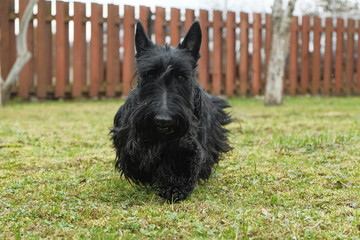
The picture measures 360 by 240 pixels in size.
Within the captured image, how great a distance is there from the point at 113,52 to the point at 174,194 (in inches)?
278

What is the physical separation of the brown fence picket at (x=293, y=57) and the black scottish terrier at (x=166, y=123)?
8333mm

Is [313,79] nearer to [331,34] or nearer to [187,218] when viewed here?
[331,34]

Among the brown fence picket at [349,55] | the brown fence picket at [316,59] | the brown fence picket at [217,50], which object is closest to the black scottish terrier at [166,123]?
the brown fence picket at [217,50]

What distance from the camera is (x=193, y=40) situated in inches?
117

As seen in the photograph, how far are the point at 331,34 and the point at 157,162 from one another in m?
10.0

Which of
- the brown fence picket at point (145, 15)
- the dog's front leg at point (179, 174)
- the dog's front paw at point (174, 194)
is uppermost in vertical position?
the brown fence picket at point (145, 15)

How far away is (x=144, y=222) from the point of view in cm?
234

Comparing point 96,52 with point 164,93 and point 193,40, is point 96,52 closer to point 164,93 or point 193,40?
point 193,40

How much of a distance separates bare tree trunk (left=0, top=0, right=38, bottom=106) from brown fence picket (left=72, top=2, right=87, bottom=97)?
1.30 m

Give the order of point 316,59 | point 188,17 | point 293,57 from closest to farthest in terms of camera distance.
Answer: point 188,17 → point 293,57 → point 316,59

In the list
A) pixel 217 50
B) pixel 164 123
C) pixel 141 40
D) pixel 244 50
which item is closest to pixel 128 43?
pixel 217 50

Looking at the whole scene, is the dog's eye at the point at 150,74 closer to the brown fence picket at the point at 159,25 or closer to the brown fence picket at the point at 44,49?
the brown fence picket at the point at 44,49

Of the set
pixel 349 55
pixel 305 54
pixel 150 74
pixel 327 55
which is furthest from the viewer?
pixel 349 55

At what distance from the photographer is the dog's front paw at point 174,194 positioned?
9.16ft
